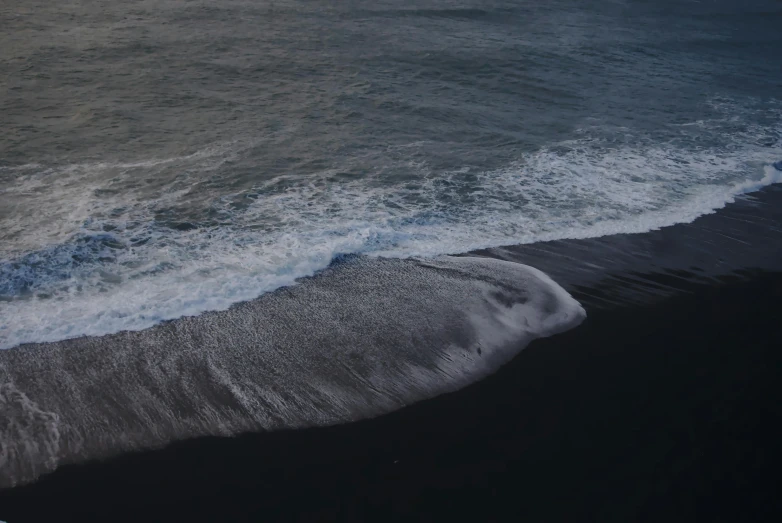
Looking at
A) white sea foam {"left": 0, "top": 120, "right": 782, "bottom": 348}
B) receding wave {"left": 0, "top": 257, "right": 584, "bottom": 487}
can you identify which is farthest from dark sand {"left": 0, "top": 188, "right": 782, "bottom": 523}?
white sea foam {"left": 0, "top": 120, "right": 782, "bottom": 348}

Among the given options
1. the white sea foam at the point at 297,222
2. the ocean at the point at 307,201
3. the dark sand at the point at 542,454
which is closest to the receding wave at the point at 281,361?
the ocean at the point at 307,201

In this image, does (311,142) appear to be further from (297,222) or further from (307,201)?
(297,222)

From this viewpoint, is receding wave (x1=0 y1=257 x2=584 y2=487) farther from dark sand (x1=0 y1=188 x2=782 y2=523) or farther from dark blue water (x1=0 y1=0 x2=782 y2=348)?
dark blue water (x1=0 y1=0 x2=782 y2=348)

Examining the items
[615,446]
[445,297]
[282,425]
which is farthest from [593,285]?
[282,425]

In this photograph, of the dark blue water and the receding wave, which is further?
the dark blue water

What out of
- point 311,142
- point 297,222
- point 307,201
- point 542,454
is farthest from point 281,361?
point 311,142

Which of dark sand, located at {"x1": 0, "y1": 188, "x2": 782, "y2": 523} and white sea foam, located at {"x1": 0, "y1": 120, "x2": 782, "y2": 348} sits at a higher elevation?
white sea foam, located at {"x1": 0, "y1": 120, "x2": 782, "y2": 348}
